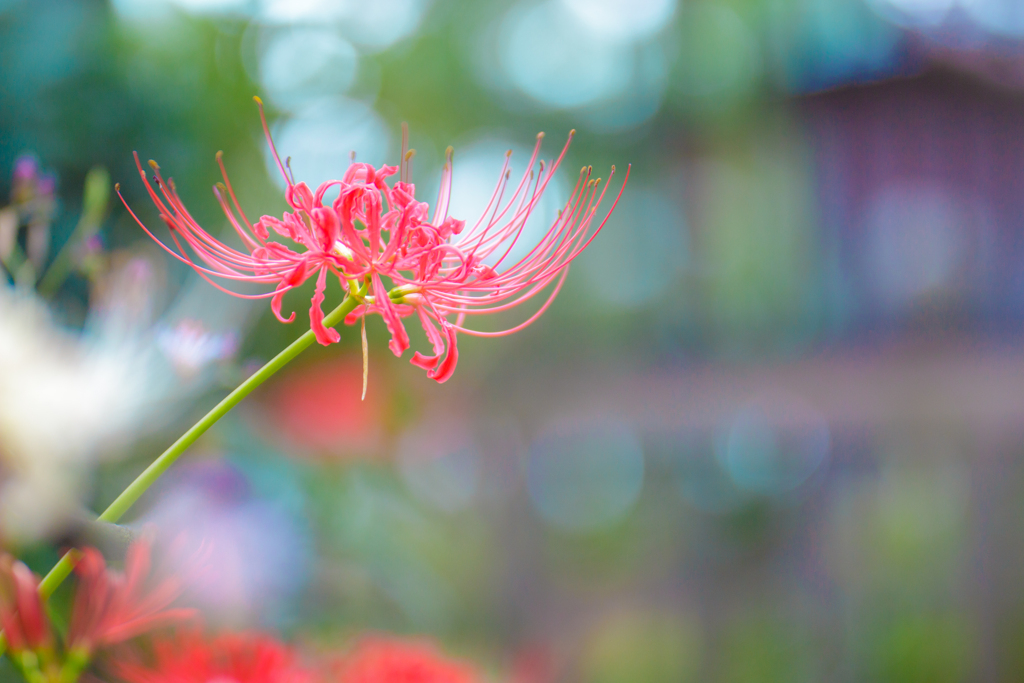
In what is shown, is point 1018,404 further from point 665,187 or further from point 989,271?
point 665,187

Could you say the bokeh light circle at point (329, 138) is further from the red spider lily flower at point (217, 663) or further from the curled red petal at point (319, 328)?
the curled red petal at point (319, 328)

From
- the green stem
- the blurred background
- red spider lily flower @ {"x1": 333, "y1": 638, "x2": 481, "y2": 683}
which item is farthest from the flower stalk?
the blurred background

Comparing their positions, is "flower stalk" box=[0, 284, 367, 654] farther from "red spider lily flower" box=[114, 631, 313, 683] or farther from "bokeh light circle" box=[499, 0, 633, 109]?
"bokeh light circle" box=[499, 0, 633, 109]

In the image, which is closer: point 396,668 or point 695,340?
point 396,668

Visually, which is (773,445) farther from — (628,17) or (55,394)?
(55,394)

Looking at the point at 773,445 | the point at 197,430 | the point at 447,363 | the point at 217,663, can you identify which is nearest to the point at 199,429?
the point at 197,430

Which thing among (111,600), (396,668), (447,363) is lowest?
(396,668)
